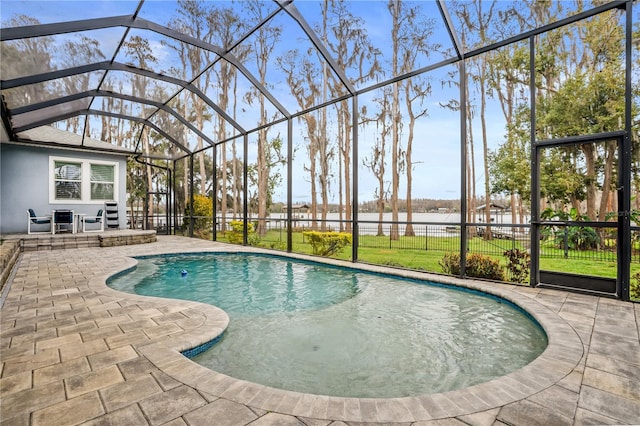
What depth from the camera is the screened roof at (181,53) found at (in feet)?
16.5

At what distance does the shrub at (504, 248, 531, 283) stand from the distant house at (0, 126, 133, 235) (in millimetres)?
11770

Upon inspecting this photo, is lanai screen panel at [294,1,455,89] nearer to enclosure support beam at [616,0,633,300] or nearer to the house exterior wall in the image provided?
enclosure support beam at [616,0,633,300]

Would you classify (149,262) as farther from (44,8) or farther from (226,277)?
(44,8)

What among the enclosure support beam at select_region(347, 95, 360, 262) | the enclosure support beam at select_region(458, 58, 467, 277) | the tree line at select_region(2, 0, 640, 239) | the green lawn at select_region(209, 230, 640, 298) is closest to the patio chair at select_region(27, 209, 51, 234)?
the tree line at select_region(2, 0, 640, 239)

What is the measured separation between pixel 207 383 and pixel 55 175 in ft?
37.3

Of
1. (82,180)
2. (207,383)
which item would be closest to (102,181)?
(82,180)

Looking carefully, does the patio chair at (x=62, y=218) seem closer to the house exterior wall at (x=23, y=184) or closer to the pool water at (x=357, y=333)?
the house exterior wall at (x=23, y=184)

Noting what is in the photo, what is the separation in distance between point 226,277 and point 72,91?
Answer: 553 centimetres

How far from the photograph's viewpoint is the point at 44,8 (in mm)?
4445

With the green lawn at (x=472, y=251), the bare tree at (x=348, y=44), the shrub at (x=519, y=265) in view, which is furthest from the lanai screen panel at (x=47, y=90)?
the shrub at (x=519, y=265)

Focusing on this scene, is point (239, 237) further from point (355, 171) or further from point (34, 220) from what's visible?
point (355, 171)

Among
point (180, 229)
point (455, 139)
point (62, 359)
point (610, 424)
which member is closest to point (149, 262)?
point (62, 359)

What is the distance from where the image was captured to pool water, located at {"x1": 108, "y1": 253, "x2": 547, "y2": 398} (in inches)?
98.7

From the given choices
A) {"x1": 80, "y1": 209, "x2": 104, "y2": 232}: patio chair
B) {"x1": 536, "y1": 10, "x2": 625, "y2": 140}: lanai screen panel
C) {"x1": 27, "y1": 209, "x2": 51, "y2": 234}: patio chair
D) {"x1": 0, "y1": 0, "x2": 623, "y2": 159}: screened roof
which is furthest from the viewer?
{"x1": 80, "y1": 209, "x2": 104, "y2": 232}: patio chair
